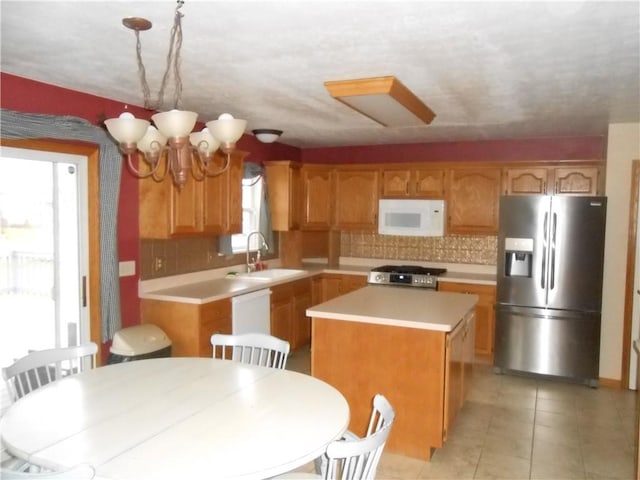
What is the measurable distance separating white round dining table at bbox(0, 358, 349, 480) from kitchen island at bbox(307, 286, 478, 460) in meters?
0.92

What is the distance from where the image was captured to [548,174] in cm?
514

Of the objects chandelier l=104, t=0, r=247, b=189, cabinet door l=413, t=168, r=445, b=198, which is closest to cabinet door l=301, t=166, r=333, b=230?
cabinet door l=413, t=168, r=445, b=198

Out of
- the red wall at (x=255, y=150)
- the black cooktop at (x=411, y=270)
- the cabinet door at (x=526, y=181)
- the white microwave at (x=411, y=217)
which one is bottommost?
the black cooktop at (x=411, y=270)

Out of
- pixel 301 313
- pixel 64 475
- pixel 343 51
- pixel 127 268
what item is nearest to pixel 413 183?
pixel 301 313

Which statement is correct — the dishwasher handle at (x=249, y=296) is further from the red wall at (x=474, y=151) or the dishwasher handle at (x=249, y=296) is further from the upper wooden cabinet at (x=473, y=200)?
the red wall at (x=474, y=151)

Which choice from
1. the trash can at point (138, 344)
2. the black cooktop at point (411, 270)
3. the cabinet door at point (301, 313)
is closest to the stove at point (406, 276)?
the black cooktop at point (411, 270)

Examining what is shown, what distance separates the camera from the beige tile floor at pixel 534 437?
119 inches

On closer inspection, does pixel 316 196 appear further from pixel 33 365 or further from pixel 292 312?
pixel 33 365

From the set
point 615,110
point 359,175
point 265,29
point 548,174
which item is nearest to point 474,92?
point 615,110

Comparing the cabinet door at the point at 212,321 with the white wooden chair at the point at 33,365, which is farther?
the cabinet door at the point at 212,321

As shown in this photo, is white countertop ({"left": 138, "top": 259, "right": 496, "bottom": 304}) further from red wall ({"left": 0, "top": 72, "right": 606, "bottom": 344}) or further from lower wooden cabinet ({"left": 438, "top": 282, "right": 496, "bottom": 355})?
red wall ({"left": 0, "top": 72, "right": 606, "bottom": 344})

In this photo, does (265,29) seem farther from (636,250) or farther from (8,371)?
(636,250)

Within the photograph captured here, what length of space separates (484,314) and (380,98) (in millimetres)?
2913

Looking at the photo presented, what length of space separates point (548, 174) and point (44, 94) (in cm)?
451
